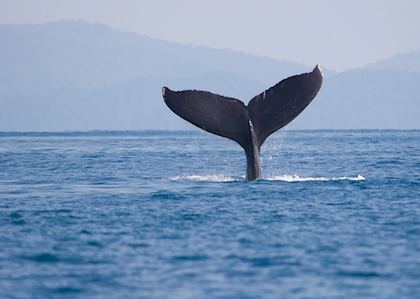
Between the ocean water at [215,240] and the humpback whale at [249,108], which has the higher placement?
the humpback whale at [249,108]

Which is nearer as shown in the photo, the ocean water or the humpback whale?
the ocean water

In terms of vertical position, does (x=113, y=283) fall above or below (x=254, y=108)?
below

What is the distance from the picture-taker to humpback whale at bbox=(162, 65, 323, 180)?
53.9ft

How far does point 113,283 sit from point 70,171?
17313mm

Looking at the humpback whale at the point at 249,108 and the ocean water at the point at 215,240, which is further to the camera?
the humpback whale at the point at 249,108

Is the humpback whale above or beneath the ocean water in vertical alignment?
above

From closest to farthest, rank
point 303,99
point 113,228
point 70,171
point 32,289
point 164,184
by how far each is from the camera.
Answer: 1. point 32,289
2. point 113,228
3. point 303,99
4. point 164,184
5. point 70,171

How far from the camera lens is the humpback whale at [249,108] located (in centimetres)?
1642

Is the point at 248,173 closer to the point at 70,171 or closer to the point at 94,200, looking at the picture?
the point at 94,200

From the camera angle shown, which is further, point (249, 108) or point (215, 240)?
point (249, 108)

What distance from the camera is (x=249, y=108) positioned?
55.6ft

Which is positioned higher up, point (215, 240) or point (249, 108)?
point (249, 108)

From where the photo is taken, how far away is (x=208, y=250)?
11320 millimetres

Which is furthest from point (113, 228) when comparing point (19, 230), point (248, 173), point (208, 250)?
point (248, 173)
